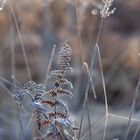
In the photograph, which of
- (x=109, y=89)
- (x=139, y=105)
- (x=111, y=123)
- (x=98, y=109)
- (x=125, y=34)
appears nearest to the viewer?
(x=139, y=105)

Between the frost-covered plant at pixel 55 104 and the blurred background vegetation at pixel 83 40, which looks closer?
the frost-covered plant at pixel 55 104

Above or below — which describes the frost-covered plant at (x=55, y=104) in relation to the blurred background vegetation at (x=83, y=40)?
below

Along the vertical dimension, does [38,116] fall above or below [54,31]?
below

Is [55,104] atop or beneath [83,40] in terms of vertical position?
beneath

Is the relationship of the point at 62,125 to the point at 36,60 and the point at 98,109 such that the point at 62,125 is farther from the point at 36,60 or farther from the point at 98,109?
the point at 36,60

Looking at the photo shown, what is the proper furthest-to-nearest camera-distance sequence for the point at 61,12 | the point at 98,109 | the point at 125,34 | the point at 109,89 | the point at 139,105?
the point at 125,34 < the point at 61,12 < the point at 109,89 < the point at 98,109 < the point at 139,105

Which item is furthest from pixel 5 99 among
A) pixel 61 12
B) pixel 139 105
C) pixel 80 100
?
pixel 61 12

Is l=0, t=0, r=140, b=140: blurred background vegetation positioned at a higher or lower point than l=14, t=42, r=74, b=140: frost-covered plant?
higher

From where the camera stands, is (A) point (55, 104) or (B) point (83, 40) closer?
(A) point (55, 104)

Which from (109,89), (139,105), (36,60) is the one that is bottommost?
(139,105)

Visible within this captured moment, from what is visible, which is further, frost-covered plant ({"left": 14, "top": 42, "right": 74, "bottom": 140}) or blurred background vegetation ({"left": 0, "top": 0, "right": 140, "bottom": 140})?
blurred background vegetation ({"left": 0, "top": 0, "right": 140, "bottom": 140})

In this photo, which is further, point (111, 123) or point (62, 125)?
point (111, 123)
